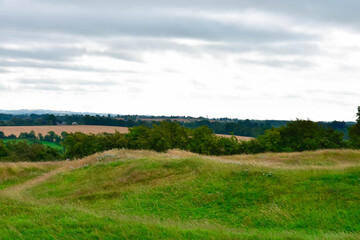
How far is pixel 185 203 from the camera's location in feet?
54.3

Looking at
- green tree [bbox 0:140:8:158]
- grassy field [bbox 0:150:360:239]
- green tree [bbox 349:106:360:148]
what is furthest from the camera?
green tree [bbox 0:140:8:158]

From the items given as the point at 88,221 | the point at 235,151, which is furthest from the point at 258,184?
the point at 235,151

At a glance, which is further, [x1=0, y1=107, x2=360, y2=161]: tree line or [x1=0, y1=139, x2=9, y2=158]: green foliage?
[x1=0, y1=139, x2=9, y2=158]: green foliage

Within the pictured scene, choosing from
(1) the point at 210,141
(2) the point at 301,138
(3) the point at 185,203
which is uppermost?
(2) the point at 301,138

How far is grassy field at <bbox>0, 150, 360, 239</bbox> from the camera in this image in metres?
9.53

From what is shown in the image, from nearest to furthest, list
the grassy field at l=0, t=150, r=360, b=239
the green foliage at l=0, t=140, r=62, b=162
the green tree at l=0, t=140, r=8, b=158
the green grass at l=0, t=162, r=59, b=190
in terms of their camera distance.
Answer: the grassy field at l=0, t=150, r=360, b=239 → the green grass at l=0, t=162, r=59, b=190 → the green foliage at l=0, t=140, r=62, b=162 → the green tree at l=0, t=140, r=8, b=158

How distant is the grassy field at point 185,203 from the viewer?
9531 millimetres

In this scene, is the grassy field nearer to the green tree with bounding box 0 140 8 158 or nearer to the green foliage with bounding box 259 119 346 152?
the green foliage with bounding box 259 119 346 152

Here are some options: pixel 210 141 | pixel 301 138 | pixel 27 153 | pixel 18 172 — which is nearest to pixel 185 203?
pixel 18 172

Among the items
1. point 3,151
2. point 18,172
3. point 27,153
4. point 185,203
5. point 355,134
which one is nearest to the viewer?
point 185,203

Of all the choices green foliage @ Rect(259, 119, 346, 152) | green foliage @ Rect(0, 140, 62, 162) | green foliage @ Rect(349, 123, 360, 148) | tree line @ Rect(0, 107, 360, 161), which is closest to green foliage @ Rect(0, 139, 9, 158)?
green foliage @ Rect(0, 140, 62, 162)

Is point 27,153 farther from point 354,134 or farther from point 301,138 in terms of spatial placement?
point 354,134

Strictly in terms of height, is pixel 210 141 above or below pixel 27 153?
above

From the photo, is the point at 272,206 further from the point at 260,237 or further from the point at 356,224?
the point at 260,237
